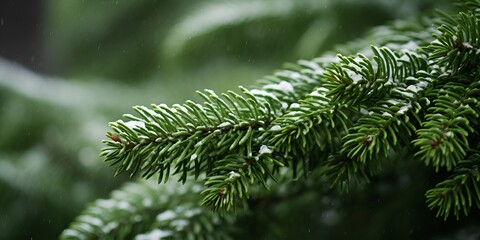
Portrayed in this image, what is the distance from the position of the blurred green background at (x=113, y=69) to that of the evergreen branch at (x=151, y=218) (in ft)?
0.45

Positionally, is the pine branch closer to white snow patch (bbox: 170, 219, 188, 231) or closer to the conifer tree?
the conifer tree

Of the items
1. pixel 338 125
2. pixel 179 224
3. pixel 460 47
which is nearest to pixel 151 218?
pixel 179 224

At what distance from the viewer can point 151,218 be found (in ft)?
1.95

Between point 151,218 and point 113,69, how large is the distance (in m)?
1.04

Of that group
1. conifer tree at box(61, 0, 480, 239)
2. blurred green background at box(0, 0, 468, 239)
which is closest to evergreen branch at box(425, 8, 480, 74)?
conifer tree at box(61, 0, 480, 239)

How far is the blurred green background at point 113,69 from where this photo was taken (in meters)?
0.83

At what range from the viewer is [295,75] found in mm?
514

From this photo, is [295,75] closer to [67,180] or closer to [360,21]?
[360,21]

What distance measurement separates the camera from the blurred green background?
2.73 feet

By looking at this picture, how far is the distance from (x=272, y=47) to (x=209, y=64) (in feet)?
0.64

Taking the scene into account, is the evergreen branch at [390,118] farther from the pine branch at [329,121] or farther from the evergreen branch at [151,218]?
the evergreen branch at [151,218]

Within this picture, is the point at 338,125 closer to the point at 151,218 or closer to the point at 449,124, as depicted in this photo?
the point at 449,124

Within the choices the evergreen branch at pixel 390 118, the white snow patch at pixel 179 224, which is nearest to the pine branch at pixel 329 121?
the evergreen branch at pixel 390 118

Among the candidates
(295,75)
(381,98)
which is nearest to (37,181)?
(295,75)
